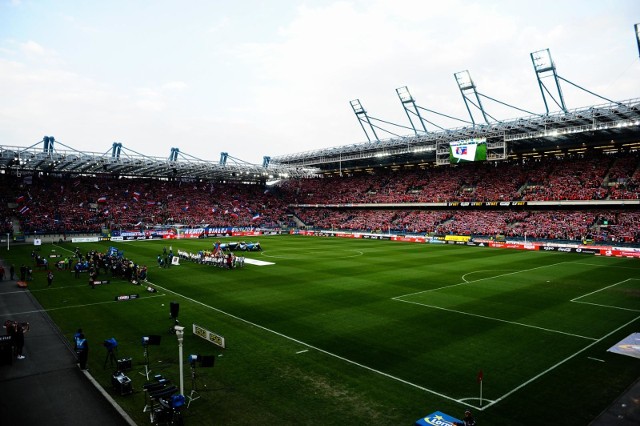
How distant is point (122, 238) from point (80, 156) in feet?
43.3

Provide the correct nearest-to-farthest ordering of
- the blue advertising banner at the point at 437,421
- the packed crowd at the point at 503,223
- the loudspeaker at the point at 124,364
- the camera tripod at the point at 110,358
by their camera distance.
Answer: the blue advertising banner at the point at 437,421
the loudspeaker at the point at 124,364
the camera tripod at the point at 110,358
the packed crowd at the point at 503,223

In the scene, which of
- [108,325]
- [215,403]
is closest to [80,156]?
[108,325]

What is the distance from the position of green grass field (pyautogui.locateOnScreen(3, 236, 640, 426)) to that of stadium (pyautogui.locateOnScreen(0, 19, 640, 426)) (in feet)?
0.29

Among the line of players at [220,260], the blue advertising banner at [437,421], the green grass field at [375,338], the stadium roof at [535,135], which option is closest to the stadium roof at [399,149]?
the stadium roof at [535,135]

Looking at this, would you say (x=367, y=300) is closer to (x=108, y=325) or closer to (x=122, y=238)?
(x=108, y=325)

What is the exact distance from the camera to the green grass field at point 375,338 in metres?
10.9

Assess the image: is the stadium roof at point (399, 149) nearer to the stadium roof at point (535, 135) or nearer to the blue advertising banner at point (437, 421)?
the stadium roof at point (535, 135)

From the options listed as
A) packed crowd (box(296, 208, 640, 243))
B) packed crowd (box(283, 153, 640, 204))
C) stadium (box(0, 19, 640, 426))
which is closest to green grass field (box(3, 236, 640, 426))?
stadium (box(0, 19, 640, 426))

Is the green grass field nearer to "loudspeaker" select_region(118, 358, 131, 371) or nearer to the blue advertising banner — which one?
"loudspeaker" select_region(118, 358, 131, 371)

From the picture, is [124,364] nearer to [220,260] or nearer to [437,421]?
[437,421]

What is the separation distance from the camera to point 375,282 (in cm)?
2747

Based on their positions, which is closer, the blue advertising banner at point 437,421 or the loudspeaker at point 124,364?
the blue advertising banner at point 437,421

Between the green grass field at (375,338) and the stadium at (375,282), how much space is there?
0.29 ft

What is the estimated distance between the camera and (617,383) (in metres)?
A: 12.3
